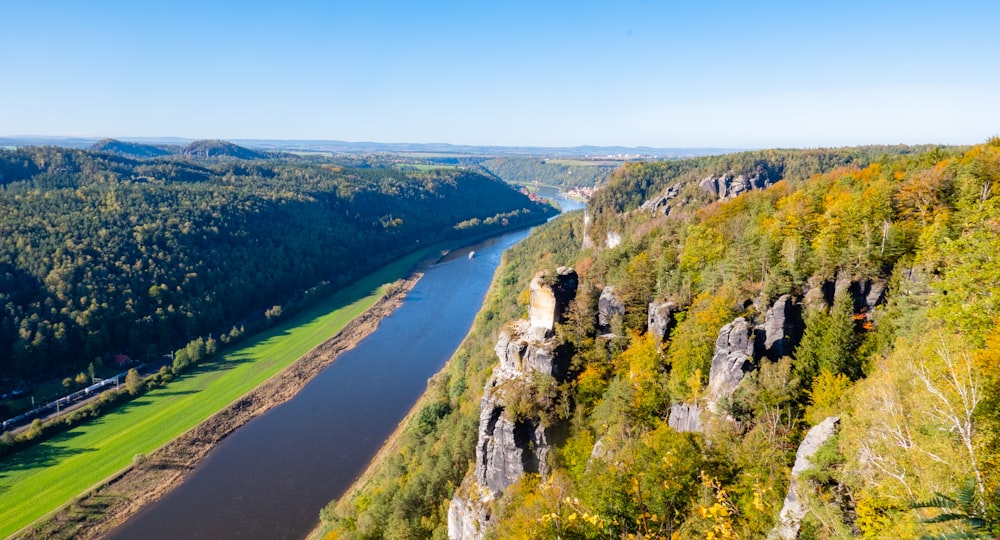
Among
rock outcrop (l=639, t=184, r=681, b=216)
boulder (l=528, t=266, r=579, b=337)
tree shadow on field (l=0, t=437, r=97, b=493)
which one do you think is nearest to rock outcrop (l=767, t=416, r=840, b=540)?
boulder (l=528, t=266, r=579, b=337)

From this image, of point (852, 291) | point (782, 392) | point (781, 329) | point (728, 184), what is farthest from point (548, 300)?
point (728, 184)

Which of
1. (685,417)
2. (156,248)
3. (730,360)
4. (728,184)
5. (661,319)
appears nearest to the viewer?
(730,360)

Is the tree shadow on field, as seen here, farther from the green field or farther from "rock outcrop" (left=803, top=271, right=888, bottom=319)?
"rock outcrop" (left=803, top=271, right=888, bottom=319)

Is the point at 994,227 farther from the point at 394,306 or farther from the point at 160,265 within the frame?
the point at 160,265

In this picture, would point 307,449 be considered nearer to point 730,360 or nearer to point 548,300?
point 548,300

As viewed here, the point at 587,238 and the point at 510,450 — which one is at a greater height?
the point at 587,238
